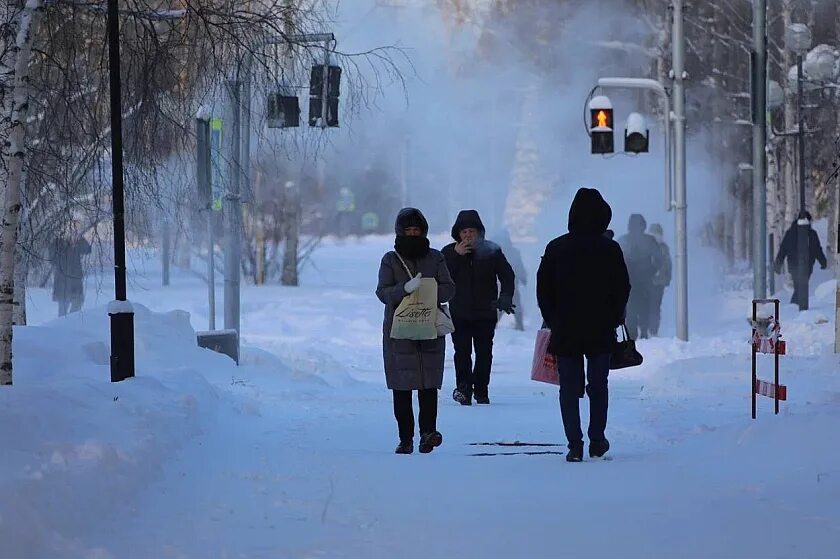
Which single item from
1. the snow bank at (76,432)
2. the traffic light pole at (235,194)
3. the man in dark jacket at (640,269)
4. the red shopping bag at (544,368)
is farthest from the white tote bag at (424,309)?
the man in dark jacket at (640,269)

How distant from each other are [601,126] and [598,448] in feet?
43.2

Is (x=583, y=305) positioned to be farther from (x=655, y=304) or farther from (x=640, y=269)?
(x=655, y=304)

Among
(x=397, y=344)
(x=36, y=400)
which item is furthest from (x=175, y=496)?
(x=397, y=344)

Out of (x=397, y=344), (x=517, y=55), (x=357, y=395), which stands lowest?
(x=357, y=395)

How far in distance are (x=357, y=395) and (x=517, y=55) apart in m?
37.6

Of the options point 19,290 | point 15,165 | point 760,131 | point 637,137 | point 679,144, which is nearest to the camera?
point 15,165

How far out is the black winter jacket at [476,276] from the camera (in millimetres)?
12219

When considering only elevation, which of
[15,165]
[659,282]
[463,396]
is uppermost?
[15,165]

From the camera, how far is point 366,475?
7.80 metres

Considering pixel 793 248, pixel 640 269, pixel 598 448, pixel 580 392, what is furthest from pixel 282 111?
pixel 793 248

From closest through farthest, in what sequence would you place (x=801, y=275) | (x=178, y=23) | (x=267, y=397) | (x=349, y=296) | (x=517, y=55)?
(x=178, y=23), (x=267, y=397), (x=801, y=275), (x=349, y=296), (x=517, y=55)

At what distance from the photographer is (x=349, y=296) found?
37500 mm

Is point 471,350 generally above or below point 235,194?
below

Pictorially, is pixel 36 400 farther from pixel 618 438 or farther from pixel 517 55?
pixel 517 55
